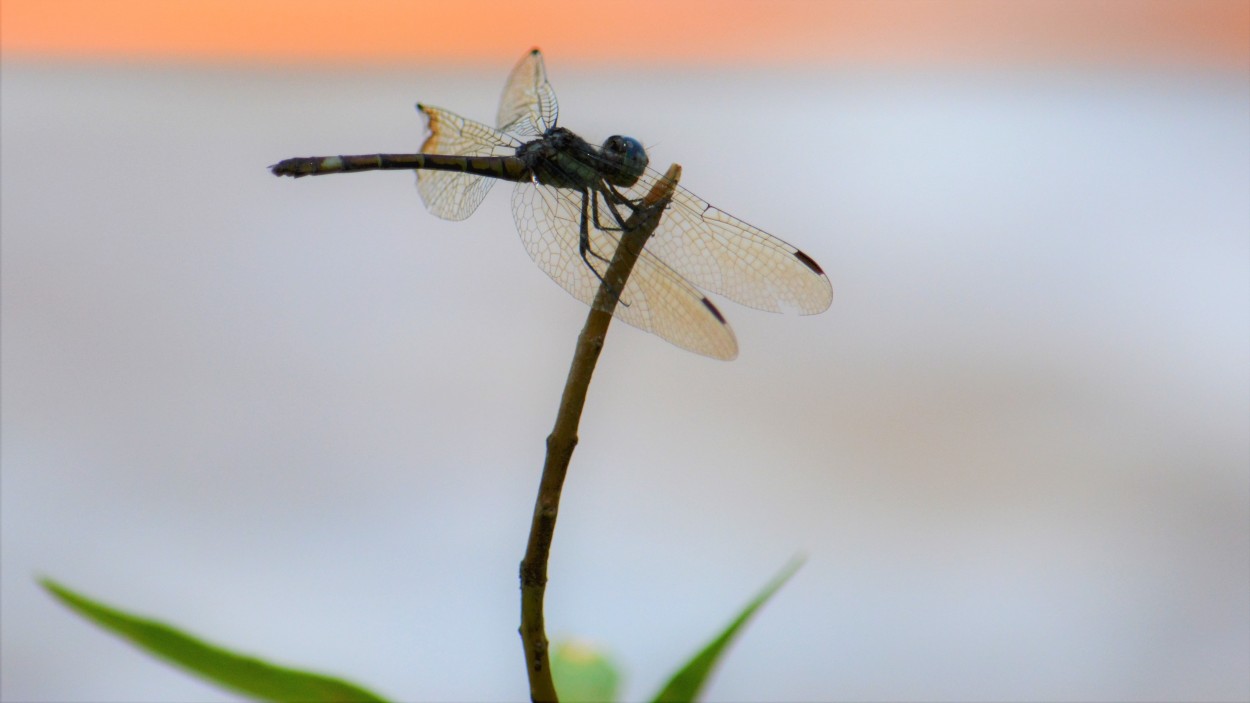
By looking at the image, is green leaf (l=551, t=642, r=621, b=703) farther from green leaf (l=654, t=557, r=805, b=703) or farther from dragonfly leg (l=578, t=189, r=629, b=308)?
dragonfly leg (l=578, t=189, r=629, b=308)

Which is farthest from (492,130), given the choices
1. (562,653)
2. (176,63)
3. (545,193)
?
(176,63)

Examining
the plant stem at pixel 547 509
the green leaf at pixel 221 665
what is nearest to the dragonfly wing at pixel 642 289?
the plant stem at pixel 547 509

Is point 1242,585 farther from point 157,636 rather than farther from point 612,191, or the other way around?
point 157,636

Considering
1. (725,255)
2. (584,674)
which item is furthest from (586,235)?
(584,674)

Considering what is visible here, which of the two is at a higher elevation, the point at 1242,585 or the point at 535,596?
the point at 1242,585

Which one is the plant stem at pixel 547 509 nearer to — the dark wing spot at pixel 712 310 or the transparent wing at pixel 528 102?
the dark wing spot at pixel 712 310

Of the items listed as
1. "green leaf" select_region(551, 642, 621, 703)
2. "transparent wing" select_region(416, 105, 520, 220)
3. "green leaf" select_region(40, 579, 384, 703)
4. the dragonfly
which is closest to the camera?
"green leaf" select_region(40, 579, 384, 703)

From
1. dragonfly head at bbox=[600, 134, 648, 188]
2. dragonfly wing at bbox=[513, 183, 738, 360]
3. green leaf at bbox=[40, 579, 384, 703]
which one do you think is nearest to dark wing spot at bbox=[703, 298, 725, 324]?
dragonfly wing at bbox=[513, 183, 738, 360]
